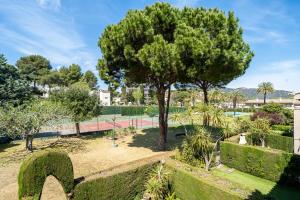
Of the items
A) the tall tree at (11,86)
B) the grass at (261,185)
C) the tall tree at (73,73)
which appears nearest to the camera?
the grass at (261,185)

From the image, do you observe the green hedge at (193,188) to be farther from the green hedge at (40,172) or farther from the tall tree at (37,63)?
the tall tree at (37,63)

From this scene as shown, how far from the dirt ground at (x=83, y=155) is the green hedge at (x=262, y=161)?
497cm

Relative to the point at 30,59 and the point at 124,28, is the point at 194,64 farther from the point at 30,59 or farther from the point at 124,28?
the point at 30,59

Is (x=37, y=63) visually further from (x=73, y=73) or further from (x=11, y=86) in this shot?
(x=11, y=86)

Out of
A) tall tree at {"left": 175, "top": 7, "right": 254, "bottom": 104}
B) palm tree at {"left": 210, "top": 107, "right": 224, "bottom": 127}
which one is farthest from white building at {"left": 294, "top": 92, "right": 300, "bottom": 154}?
palm tree at {"left": 210, "top": 107, "right": 224, "bottom": 127}

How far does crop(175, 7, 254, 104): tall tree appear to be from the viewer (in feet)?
41.5

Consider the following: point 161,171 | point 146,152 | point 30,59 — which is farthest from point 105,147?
point 30,59

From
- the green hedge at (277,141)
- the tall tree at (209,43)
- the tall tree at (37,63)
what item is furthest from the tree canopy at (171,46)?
the tall tree at (37,63)

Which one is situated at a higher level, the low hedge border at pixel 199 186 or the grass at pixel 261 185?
the low hedge border at pixel 199 186

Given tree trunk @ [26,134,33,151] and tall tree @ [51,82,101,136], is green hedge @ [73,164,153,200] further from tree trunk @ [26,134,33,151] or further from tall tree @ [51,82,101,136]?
tall tree @ [51,82,101,136]

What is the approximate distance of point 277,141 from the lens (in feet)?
60.4

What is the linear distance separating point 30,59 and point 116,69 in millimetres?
57329

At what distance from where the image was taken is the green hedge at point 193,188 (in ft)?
26.1

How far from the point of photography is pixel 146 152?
17.1 m
